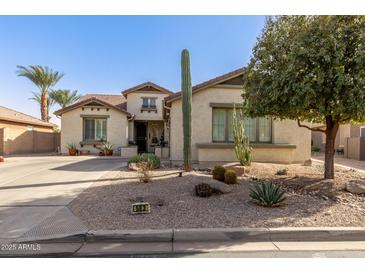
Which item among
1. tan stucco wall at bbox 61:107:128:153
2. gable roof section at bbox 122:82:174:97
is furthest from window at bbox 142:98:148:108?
tan stucco wall at bbox 61:107:128:153

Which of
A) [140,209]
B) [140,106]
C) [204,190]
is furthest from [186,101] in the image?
[140,106]

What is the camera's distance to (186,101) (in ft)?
30.1

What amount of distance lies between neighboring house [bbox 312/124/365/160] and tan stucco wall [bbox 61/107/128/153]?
1754 cm

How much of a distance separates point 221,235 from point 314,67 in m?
4.68

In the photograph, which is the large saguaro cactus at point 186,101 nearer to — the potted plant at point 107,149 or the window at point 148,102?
the potted plant at point 107,149

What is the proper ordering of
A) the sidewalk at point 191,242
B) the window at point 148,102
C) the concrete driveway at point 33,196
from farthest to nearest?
the window at point 148,102
the concrete driveway at point 33,196
the sidewalk at point 191,242

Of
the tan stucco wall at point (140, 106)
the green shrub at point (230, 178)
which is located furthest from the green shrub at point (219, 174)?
the tan stucco wall at point (140, 106)

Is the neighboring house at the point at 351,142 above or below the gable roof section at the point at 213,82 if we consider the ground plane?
below

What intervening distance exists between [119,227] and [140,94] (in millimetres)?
19344

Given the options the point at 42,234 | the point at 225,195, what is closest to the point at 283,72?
the point at 225,195

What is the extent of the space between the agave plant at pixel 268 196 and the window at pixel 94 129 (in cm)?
1577

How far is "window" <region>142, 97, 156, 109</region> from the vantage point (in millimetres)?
22375

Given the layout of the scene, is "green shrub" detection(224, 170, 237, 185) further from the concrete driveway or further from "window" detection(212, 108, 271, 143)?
"window" detection(212, 108, 271, 143)

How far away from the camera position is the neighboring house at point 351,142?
16434mm
